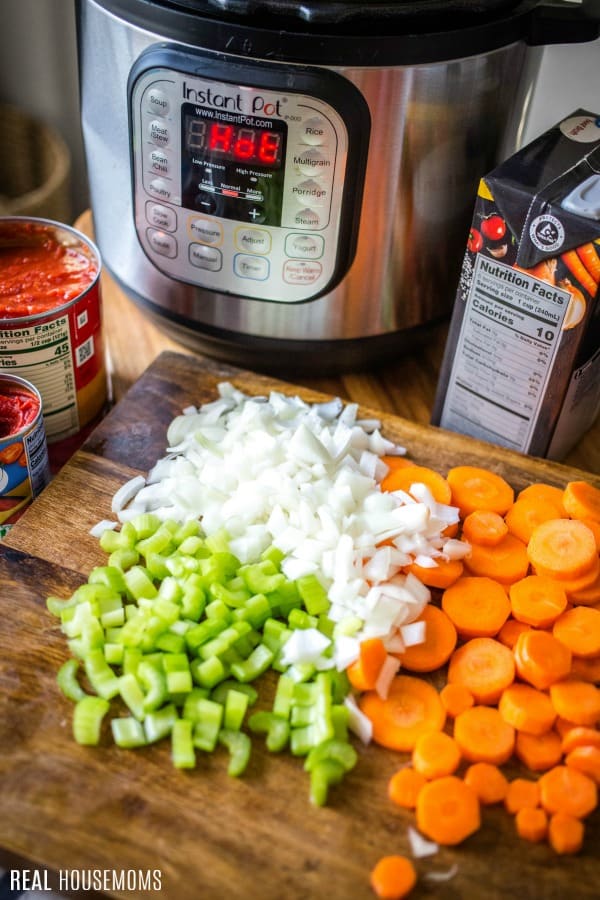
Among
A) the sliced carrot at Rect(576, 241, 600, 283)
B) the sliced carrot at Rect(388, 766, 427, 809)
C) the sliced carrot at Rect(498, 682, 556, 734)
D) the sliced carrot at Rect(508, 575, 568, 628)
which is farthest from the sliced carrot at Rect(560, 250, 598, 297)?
the sliced carrot at Rect(388, 766, 427, 809)

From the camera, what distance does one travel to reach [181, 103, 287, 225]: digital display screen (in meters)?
0.98

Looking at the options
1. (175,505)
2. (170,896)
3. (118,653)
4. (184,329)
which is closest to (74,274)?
(184,329)

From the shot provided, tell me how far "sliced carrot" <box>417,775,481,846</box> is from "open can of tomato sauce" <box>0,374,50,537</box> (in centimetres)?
51

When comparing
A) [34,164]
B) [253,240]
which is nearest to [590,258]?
[253,240]

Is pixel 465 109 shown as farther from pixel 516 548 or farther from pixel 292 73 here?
pixel 516 548

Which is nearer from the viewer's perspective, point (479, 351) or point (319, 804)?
point (319, 804)

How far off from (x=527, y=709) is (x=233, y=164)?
0.62m

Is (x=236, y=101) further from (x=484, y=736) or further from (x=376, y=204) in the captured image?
(x=484, y=736)

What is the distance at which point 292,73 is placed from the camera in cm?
93

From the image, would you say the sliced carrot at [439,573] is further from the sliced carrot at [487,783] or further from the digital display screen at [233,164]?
the digital display screen at [233,164]

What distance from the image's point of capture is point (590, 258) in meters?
0.94

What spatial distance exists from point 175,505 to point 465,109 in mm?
527

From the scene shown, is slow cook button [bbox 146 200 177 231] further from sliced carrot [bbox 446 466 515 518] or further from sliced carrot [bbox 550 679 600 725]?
sliced carrot [bbox 550 679 600 725]

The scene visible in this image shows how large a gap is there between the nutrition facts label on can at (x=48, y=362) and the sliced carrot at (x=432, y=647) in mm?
478
